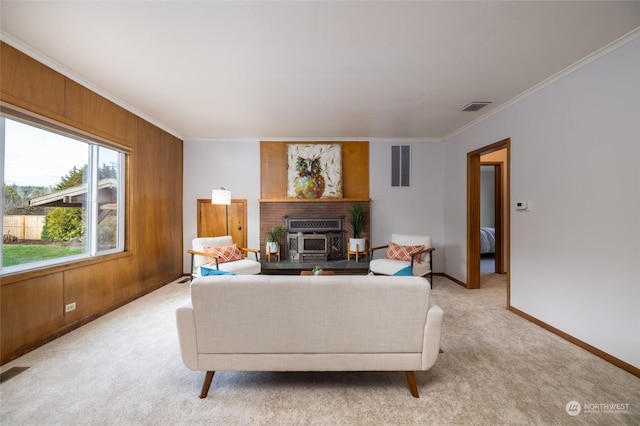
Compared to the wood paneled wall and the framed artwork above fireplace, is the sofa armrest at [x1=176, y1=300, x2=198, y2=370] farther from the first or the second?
the framed artwork above fireplace

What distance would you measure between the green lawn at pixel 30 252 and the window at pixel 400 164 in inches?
195

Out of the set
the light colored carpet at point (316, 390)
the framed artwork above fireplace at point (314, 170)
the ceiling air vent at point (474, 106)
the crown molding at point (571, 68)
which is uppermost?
the ceiling air vent at point (474, 106)

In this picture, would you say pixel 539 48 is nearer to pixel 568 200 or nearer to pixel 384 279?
pixel 568 200

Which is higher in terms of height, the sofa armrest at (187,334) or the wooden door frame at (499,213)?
the wooden door frame at (499,213)

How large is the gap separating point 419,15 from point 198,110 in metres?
3.04

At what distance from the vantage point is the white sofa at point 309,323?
5.56 feet

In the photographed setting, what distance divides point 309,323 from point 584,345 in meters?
2.65

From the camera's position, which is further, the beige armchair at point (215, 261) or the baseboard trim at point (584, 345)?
the beige armchair at point (215, 261)

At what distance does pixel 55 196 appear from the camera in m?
2.75

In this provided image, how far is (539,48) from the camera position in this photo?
2.29 m

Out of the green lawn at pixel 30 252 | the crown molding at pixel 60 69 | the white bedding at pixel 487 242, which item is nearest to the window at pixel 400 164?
the white bedding at pixel 487 242

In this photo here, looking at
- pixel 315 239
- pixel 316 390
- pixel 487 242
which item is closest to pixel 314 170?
pixel 315 239

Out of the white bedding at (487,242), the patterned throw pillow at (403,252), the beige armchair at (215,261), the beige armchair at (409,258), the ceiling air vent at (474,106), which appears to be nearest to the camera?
the ceiling air vent at (474,106)

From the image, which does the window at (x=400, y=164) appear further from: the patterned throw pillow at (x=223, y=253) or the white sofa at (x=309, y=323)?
the white sofa at (x=309, y=323)
